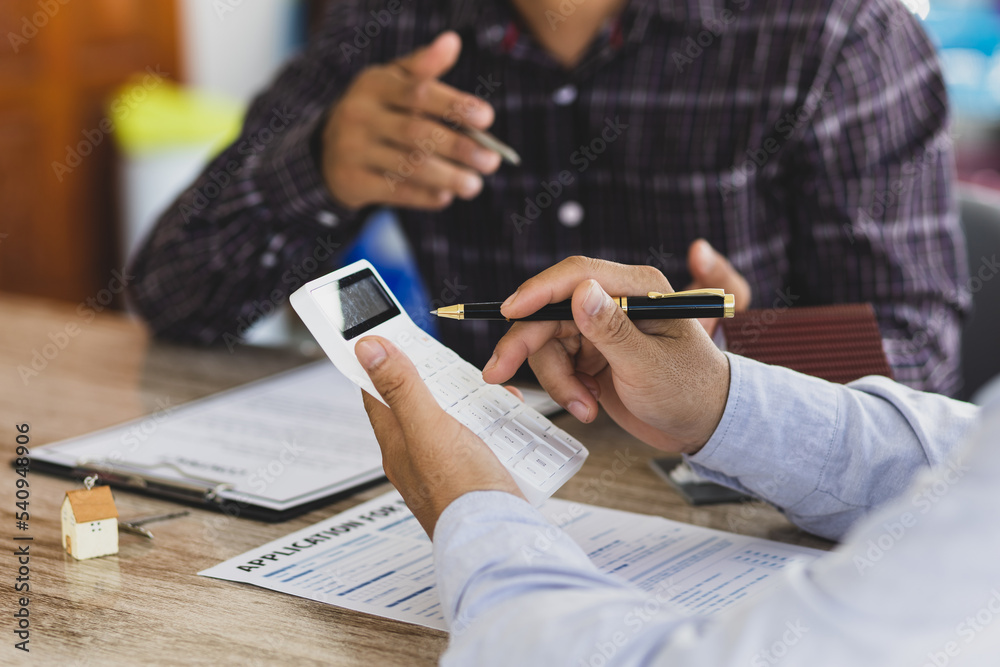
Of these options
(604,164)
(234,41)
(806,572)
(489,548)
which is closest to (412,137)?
(604,164)

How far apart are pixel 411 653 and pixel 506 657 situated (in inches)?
4.4

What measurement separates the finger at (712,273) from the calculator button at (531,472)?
40cm

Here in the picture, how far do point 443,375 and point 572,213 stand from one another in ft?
2.05

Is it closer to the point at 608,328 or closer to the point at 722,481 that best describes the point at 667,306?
the point at 608,328

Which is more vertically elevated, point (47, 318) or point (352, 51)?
point (352, 51)

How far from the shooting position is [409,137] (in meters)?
1.01

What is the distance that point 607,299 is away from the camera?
0.55m

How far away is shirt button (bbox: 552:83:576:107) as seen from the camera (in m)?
1.18

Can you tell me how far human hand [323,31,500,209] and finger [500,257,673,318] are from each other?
1.44ft

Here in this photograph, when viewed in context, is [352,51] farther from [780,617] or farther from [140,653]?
[780,617]

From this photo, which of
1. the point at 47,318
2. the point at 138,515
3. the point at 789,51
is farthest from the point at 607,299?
the point at 47,318

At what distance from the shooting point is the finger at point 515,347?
607 millimetres

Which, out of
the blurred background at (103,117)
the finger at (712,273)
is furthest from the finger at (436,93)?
the blurred background at (103,117)

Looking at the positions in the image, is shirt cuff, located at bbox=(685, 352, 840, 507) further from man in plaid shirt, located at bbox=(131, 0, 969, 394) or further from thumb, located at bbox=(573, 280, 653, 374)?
man in plaid shirt, located at bbox=(131, 0, 969, 394)
